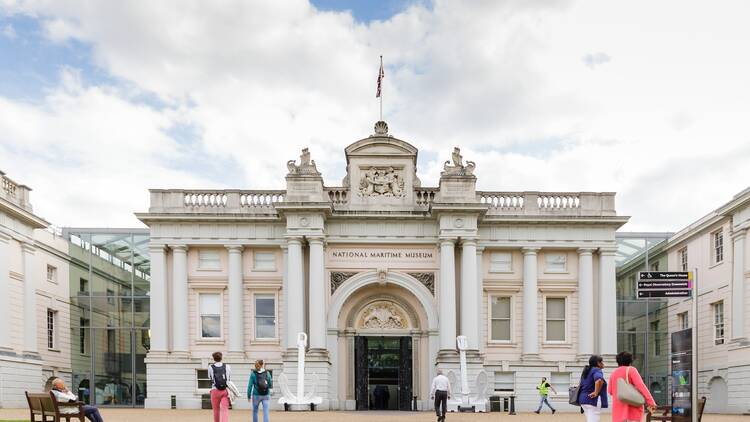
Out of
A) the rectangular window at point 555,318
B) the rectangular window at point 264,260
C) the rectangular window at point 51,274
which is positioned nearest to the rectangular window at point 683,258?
the rectangular window at point 555,318

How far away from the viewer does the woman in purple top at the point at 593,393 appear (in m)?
15.8

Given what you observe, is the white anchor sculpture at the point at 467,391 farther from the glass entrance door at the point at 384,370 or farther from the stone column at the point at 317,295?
the stone column at the point at 317,295

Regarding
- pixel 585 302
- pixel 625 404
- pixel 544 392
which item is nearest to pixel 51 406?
pixel 625 404

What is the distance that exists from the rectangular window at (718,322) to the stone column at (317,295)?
59.6 feet

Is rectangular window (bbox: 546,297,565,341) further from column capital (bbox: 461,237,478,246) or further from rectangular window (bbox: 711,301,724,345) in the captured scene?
rectangular window (bbox: 711,301,724,345)

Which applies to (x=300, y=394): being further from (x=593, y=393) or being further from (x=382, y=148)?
(x=593, y=393)

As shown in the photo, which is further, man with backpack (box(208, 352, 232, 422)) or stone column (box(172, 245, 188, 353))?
stone column (box(172, 245, 188, 353))

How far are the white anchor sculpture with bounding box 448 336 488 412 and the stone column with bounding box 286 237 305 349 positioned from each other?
6.58 meters

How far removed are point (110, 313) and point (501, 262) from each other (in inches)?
786

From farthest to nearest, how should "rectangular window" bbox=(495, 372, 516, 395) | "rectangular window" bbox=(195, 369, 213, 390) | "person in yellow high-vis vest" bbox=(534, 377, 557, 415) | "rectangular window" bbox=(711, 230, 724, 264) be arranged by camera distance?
"rectangular window" bbox=(711, 230, 724, 264)
"rectangular window" bbox=(495, 372, 516, 395)
"rectangular window" bbox=(195, 369, 213, 390)
"person in yellow high-vis vest" bbox=(534, 377, 557, 415)

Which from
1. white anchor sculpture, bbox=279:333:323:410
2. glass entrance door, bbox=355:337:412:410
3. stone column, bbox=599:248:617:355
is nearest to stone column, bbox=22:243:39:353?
white anchor sculpture, bbox=279:333:323:410

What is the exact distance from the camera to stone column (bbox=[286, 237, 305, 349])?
34.0 metres

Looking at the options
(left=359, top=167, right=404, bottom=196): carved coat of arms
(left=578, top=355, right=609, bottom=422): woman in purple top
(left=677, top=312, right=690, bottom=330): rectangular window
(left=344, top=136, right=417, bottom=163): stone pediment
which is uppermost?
(left=344, top=136, right=417, bottom=163): stone pediment

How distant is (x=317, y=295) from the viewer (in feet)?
112
